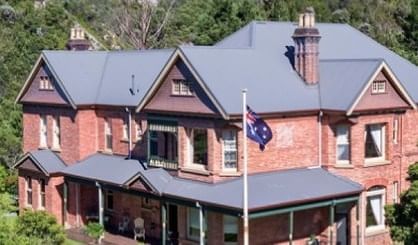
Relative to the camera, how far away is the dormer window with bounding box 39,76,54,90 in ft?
132

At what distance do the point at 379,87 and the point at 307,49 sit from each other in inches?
138

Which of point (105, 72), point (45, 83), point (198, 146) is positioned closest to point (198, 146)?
point (198, 146)

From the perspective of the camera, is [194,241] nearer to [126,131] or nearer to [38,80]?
[126,131]

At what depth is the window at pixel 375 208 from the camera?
32500mm

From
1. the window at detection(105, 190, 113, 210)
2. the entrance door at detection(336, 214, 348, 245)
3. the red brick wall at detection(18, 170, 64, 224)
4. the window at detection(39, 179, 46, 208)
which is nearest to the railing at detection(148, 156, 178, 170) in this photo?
the window at detection(105, 190, 113, 210)

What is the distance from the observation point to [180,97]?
31562 millimetres

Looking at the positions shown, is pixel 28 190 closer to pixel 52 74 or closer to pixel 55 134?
pixel 55 134

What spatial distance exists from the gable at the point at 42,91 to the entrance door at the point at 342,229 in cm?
1547

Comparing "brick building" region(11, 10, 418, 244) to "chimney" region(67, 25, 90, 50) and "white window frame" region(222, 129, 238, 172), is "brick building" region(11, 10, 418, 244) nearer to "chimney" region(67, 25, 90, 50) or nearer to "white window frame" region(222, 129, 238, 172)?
"white window frame" region(222, 129, 238, 172)

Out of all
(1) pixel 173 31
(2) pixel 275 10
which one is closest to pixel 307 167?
(2) pixel 275 10

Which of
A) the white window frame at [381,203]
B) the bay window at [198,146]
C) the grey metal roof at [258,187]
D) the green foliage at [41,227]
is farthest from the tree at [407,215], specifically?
the green foliage at [41,227]

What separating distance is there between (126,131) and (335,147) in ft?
35.6

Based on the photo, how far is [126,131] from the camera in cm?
3716

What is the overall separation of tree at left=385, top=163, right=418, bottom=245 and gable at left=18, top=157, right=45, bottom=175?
64.4 feet
